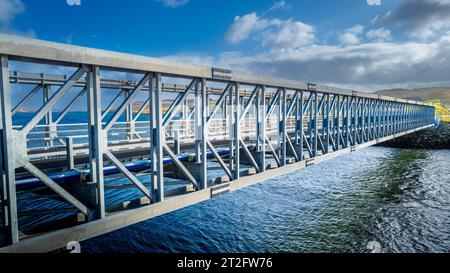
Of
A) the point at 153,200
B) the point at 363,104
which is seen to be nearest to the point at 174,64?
the point at 153,200

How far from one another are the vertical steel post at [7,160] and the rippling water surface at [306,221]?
1015 centimetres

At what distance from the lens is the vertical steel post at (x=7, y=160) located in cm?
547

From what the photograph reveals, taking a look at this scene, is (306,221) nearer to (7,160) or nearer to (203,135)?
(203,135)

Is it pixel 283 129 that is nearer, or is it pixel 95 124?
pixel 95 124

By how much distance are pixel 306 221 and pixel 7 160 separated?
16.8 m

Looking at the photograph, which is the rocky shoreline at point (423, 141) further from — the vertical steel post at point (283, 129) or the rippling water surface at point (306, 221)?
the vertical steel post at point (283, 129)

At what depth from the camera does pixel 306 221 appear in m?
18.7

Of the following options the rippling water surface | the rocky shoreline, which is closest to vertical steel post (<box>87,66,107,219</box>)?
the rippling water surface

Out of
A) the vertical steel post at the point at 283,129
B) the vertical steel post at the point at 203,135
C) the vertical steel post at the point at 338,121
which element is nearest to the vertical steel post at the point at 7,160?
the vertical steel post at the point at 203,135

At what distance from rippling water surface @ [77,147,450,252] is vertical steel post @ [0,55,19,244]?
1015 cm

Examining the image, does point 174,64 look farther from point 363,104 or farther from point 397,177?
point 397,177

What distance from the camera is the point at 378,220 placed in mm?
19844

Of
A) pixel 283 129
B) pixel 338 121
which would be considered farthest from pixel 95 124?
pixel 338 121
